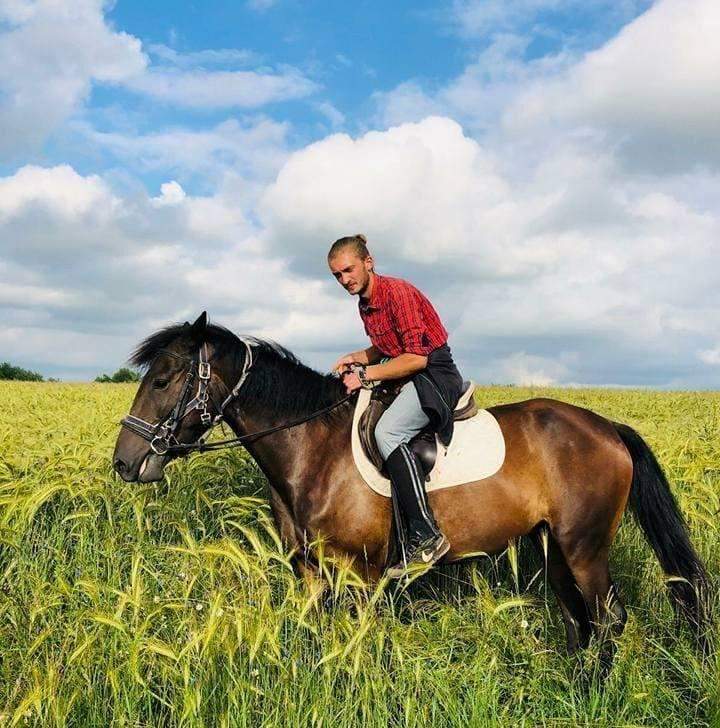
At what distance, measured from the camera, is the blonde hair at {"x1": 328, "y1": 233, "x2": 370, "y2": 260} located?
4660 mm

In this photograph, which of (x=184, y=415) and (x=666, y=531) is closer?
(x=184, y=415)

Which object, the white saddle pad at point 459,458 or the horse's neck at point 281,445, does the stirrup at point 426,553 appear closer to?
the white saddle pad at point 459,458

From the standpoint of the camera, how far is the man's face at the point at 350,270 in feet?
15.2

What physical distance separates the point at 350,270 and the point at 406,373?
2.71ft

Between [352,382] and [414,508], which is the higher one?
[352,382]

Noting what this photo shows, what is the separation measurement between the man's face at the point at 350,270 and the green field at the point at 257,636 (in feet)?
5.75

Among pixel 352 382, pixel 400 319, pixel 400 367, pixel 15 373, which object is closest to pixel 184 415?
pixel 352 382

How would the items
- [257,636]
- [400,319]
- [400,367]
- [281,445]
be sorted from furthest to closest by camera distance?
[281,445] → [400,319] → [400,367] → [257,636]

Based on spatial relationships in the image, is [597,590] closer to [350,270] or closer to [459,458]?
[459,458]

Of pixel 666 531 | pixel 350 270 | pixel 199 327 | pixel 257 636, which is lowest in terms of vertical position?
pixel 257 636

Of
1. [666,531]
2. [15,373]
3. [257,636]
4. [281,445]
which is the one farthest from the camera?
[15,373]

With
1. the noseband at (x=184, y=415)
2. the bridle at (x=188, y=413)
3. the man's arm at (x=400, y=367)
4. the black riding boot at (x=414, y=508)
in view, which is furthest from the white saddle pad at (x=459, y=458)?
the noseband at (x=184, y=415)

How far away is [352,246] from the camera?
15.3ft

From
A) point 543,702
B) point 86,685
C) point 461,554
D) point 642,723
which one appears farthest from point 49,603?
point 642,723
